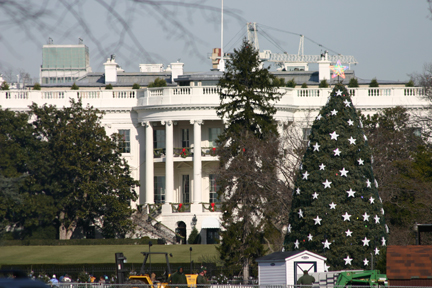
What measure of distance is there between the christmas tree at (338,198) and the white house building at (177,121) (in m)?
33.0

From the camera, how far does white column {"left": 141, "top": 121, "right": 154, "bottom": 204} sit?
62438 millimetres

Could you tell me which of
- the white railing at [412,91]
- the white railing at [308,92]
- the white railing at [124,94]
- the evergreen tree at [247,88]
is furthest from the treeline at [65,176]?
the white railing at [412,91]

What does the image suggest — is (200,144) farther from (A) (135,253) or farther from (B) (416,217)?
(B) (416,217)

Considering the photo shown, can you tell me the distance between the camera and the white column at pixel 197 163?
201 feet

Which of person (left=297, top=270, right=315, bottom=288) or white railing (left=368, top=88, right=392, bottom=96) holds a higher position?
white railing (left=368, top=88, right=392, bottom=96)

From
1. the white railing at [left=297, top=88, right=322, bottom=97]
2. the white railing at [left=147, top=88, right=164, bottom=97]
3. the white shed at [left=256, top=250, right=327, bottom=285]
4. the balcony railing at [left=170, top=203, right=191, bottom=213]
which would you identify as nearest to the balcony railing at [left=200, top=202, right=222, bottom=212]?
the balcony railing at [left=170, top=203, right=191, bottom=213]

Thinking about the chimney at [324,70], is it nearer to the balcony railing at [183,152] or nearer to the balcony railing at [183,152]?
the balcony railing at [183,152]

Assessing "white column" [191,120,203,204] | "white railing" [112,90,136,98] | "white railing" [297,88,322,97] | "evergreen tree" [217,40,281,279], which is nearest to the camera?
"evergreen tree" [217,40,281,279]

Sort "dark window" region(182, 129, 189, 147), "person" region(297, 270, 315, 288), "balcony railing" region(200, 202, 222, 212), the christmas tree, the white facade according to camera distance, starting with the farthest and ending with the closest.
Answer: "dark window" region(182, 129, 189, 147) < the white facade < "balcony railing" region(200, 202, 222, 212) < the christmas tree < "person" region(297, 270, 315, 288)

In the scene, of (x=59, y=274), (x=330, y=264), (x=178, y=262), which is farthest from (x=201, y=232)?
(x=330, y=264)

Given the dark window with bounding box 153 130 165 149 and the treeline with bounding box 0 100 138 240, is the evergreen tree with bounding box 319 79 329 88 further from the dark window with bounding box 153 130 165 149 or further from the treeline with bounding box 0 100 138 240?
the treeline with bounding box 0 100 138 240

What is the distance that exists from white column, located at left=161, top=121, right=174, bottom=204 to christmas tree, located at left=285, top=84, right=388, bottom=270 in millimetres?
34422

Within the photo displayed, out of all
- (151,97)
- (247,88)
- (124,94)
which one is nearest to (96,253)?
(247,88)

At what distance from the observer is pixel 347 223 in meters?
26.8
